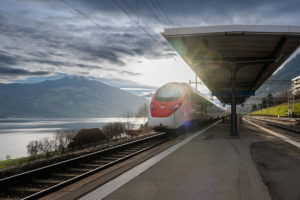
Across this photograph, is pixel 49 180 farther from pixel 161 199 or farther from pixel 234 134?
pixel 234 134

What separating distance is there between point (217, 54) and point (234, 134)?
602 centimetres

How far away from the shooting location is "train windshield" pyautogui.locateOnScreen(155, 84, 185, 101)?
16.2 m

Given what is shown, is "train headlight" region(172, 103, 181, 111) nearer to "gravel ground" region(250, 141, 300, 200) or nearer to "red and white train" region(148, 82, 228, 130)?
"red and white train" region(148, 82, 228, 130)

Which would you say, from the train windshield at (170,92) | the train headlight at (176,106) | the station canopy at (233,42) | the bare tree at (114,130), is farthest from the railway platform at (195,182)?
the bare tree at (114,130)

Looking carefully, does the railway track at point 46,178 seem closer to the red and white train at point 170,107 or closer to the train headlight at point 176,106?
the red and white train at point 170,107

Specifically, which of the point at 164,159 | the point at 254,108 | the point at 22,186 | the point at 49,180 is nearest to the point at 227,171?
the point at 164,159

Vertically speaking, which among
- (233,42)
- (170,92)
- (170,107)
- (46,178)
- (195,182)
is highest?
(233,42)

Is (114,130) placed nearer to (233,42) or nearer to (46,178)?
(233,42)

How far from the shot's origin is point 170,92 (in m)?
16.6

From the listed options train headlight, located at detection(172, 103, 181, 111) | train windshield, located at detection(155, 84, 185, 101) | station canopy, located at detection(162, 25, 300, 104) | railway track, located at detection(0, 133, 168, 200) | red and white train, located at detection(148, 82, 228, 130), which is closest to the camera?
railway track, located at detection(0, 133, 168, 200)

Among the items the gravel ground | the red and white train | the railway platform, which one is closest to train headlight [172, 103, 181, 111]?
the red and white train

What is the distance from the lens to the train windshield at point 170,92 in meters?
16.2

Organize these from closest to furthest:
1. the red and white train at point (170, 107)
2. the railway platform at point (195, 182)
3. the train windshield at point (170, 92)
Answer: the railway platform at point (195, 182), the red and white train at point (170, 107), the train windshield at point (170, 92)

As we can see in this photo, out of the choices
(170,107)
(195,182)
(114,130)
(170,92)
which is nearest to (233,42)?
(170,92)
